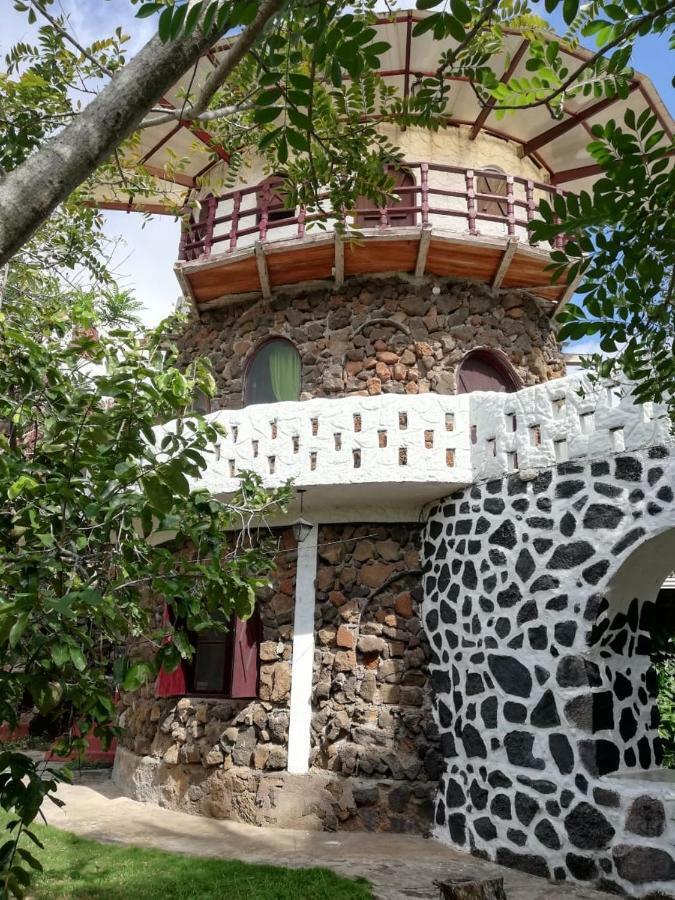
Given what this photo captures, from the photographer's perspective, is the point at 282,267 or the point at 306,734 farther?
the point at 282,267

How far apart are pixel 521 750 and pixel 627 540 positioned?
2067mm

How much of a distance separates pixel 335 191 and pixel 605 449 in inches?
135

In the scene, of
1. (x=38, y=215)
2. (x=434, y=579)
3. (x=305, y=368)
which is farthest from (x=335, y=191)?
(x=305, y=368)

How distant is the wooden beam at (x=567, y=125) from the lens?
1001cm

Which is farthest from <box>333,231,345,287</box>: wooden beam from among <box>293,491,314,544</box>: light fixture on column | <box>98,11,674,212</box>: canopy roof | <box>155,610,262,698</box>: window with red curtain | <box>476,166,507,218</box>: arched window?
<box>155,610,262,698</box>: window with red curtain

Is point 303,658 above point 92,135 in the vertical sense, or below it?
below

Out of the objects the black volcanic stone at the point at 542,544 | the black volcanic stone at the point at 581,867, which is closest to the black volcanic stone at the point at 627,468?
the black volcanic stone at the point at 542,544

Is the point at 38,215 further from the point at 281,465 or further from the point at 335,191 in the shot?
the point at 281,465

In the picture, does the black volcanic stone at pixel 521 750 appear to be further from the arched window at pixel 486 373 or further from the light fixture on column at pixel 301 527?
the arched window at pixel 486 373

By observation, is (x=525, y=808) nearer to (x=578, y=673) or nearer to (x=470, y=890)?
(x=578, y=673)

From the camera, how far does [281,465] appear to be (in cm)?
772

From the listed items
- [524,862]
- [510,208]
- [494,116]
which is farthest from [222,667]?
[494,116]

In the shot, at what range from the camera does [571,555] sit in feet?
20.6

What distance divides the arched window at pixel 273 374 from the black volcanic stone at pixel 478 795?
204 inches
